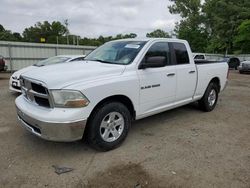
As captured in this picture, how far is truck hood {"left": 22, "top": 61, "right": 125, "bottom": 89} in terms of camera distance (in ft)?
10.6

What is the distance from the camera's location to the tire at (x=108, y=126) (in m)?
3.44

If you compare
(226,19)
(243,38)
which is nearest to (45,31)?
(226,19)

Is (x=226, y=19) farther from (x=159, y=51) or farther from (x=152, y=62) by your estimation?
(x=152, y=62)

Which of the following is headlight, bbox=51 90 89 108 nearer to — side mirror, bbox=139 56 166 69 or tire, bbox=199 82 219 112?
side mirror, bbox=139 56 166 69

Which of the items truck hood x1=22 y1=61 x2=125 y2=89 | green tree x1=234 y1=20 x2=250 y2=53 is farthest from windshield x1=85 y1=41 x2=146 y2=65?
green tree x1=234 y1=20 x2=250 y2=53

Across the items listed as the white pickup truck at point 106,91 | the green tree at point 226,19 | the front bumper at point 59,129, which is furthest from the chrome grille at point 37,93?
the green tree at point 226,19

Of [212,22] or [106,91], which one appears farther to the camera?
[212,22]

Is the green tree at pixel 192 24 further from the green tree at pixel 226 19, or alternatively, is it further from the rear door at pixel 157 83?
the rear door at pixel 157 83

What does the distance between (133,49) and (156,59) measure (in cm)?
54

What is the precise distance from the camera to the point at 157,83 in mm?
4309

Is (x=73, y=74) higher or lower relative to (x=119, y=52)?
lower

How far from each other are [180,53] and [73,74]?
2.63 m

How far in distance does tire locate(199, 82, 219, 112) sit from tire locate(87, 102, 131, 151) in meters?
2.86

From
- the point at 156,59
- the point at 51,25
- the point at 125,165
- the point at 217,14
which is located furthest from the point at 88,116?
the point at 51,25
